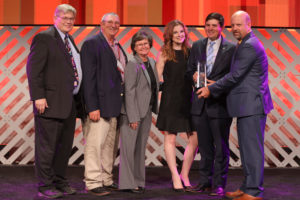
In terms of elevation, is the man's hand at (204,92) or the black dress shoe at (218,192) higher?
the man's hand at (204,92)

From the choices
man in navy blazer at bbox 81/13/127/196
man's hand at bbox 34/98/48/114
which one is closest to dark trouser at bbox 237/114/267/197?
man in navy blazer at bbox 81/13/127/196

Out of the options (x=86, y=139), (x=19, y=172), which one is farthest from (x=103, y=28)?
(x=19, y=172)

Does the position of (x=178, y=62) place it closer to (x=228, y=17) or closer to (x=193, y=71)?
(x=193, y=71)

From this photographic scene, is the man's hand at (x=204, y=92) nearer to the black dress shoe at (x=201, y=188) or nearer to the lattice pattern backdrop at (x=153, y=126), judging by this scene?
the black dress shoe at (x=201, y=188)

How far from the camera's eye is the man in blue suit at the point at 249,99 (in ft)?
8.54

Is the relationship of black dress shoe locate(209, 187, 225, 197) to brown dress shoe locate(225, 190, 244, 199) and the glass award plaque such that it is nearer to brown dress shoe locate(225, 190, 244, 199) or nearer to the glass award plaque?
brown dress shoe locate(225, 190, 244, 199)

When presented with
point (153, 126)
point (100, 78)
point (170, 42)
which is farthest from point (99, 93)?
point (153, 126)

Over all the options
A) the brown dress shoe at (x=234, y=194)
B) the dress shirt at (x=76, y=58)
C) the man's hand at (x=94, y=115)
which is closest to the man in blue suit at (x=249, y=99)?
the brown dress shoe at (x=234, y=194)

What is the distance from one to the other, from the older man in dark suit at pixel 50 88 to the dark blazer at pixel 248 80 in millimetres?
978

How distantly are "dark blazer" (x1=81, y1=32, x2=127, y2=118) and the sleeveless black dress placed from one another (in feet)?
1.12

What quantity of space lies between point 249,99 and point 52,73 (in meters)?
1.20

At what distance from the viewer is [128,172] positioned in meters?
2.93

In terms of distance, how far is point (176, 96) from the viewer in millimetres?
2979

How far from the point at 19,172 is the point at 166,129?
4.67 feet
